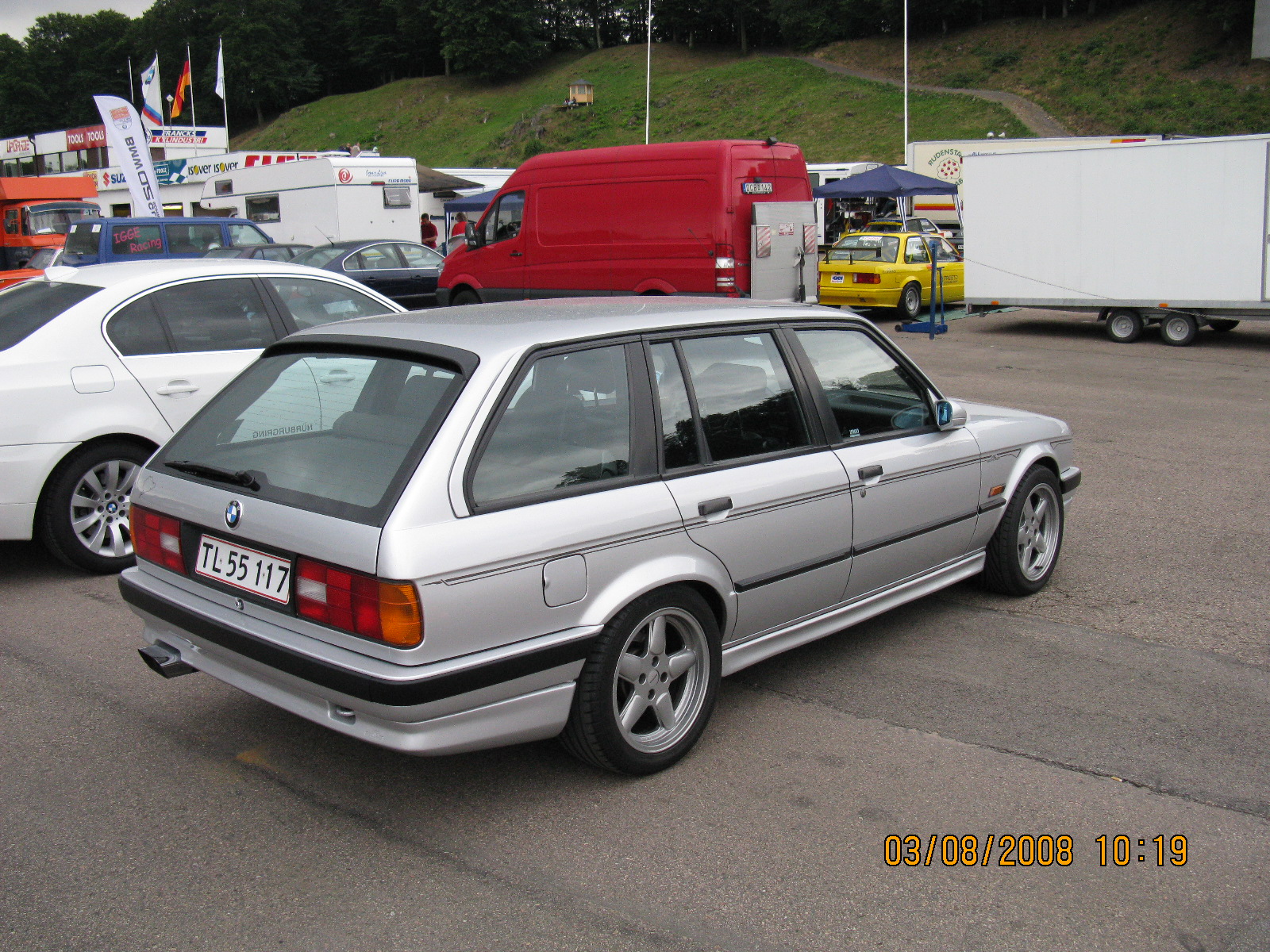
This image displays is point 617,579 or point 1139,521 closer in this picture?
point 617,579

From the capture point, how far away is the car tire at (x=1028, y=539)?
504 centimetres

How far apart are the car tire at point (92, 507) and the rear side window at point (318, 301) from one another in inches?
49.9

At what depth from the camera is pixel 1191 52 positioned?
5394cm

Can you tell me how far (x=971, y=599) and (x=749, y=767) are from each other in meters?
2.16

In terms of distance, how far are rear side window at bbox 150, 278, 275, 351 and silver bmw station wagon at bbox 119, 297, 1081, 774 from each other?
2.41m

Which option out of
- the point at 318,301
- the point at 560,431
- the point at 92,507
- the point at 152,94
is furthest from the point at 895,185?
the point at 560,431

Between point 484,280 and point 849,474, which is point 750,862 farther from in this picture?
point 484,280

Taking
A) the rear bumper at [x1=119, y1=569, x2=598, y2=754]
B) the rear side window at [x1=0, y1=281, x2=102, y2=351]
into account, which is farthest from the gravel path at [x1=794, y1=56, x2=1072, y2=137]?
the rear bumper at [x1=119, y1=569, x2=598, y2=754]

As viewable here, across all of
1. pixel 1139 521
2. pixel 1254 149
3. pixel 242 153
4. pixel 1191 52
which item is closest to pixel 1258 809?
pixel 1139 521

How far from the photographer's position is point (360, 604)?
2904 mm

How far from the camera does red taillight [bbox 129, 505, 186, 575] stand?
11.5ft

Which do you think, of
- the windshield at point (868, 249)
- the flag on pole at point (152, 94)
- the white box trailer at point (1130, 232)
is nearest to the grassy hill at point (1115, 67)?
the windshield at point (868, 249)

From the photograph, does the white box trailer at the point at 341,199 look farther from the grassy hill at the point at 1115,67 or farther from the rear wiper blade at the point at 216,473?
the grassy hill at the point at 1115,67

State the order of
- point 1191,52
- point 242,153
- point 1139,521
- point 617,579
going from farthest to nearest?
point 1191,52
point 242,153
point 1139,521
point 617,579
